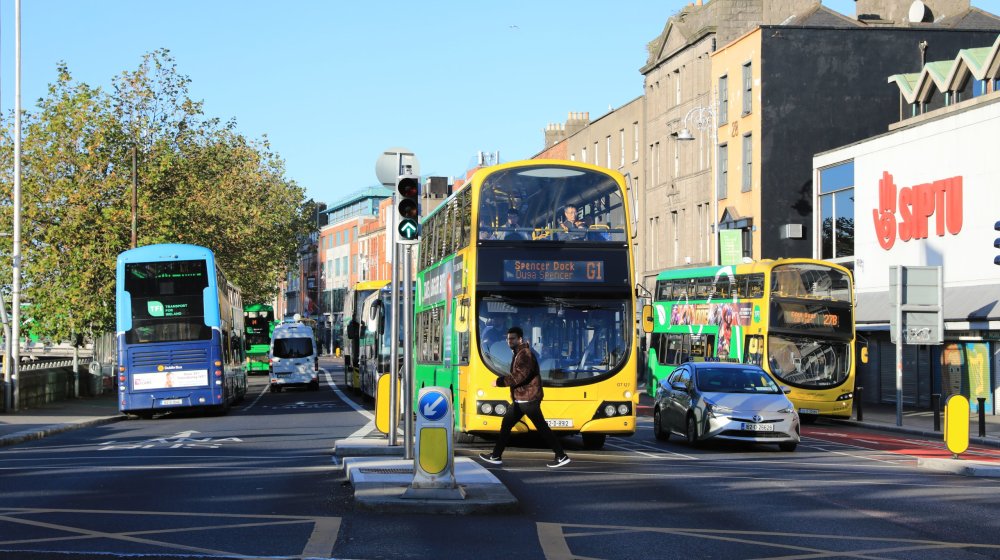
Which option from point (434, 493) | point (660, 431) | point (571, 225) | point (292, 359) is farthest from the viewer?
point (292, 359)

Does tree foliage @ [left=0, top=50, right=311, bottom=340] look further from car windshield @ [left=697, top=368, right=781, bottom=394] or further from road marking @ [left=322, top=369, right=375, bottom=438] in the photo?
car windshield @ [left=697, top=368, right=781, bottom=394]

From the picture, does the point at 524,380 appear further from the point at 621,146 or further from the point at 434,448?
the point at 621,146

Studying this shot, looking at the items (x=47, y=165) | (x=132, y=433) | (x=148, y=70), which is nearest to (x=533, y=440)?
(x=132, y=433)

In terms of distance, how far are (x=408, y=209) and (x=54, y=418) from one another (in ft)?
66.2

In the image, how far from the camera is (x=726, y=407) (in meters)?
23.6

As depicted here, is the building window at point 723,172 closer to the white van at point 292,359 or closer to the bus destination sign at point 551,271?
the white van at point 292,359

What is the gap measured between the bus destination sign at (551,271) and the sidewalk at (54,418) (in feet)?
32.5

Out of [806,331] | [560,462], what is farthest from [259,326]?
[560,462]

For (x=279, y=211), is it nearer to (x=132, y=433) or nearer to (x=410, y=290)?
(x=132, y=433)

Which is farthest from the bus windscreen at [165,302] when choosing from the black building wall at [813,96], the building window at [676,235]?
the building window at [676,235]

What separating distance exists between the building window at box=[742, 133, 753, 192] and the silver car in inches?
1168

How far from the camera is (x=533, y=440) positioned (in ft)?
84.4

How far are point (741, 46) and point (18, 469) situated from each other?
42382 mm

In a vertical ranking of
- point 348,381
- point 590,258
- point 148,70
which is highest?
point 148,70
